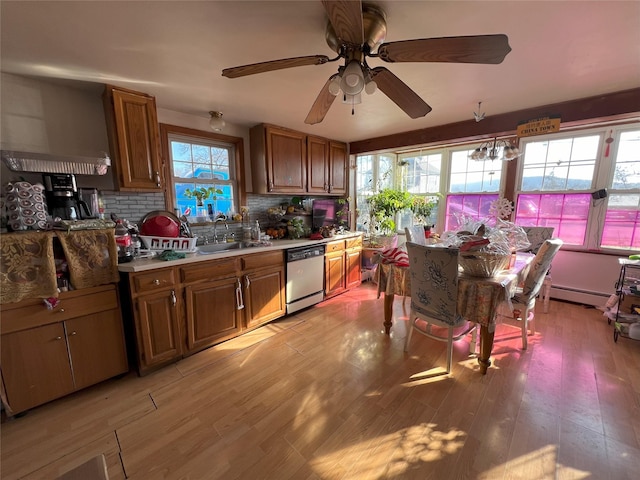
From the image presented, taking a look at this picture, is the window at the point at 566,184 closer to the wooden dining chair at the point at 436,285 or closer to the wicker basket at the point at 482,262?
the wicker basket at the point at 482,262

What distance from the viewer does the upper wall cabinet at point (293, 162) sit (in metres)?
2.95

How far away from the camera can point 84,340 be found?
175 cm

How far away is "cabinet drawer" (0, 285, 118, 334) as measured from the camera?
4.95ft

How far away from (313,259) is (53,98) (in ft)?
8.51

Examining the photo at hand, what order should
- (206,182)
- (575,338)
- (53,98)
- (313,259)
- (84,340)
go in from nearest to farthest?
1. (84,340)
2. (53,98)
3. (575,338)
4. (206,182)
5. (313,259)

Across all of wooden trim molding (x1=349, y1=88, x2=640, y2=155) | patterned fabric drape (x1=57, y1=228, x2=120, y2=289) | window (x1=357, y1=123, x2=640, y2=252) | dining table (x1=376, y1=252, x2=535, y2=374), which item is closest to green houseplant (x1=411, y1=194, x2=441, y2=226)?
window (x1=357, y1=123, x2=640, y2=252)

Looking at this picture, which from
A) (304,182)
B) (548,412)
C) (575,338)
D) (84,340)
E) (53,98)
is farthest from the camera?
(304,182)

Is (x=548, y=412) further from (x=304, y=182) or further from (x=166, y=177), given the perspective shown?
(x=166, y=177)

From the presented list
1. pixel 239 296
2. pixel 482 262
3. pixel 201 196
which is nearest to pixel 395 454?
pixel 482 262

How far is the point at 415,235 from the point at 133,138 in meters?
2.98

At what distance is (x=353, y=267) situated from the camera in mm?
3762

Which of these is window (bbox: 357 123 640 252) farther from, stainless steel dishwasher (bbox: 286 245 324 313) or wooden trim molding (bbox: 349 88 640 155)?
stainless steel dishwasher (bbox: 286 245 324 313)

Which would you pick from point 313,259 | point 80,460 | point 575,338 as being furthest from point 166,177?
point 575,338

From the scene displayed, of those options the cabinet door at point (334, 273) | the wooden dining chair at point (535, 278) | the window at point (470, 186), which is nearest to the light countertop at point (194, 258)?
the cabinet door at point (334, 273)
